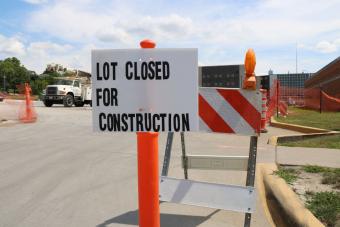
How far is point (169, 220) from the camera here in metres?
5.11

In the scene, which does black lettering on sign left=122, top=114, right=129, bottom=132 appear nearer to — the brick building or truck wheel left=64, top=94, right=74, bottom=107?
truck wheel left=64, top=94, right=74, bottom=107

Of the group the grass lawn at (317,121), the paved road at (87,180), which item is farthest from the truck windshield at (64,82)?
the paved road at (87,180)

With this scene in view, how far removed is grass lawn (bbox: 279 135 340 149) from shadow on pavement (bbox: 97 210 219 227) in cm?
589

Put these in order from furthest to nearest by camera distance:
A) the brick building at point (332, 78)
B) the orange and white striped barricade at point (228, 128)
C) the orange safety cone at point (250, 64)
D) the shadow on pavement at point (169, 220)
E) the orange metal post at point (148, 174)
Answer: the brick building at point (332, 78) < the shadow on pavement at point (169, 220) < the orange and white striped barricade at point (228, 128) < the orange safety cone at point (250, 64) < the orange metal post at point (148, 174)

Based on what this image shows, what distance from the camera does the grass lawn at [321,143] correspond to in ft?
34.4

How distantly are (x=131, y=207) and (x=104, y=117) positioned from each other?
2674mm

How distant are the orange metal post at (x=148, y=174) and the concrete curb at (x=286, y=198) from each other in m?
1.76

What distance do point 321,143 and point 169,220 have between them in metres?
6.89

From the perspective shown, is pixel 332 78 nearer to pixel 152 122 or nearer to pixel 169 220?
pixel 169 220

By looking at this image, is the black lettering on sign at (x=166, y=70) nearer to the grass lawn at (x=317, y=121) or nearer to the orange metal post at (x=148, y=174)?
the orange metal post at (x=148, y=174)

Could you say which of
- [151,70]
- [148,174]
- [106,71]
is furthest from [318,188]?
[106,71]

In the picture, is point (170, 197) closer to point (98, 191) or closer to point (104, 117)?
point (98, 191)

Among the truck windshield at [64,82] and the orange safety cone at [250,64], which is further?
the truck windshield at [64,82]

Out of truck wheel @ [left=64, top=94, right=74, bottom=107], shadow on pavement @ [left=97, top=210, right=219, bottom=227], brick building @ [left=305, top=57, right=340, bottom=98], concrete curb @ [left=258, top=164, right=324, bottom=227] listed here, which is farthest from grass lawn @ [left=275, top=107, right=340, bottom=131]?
truck wheel @ [left=64, top=94, right=74, bottom=107]
